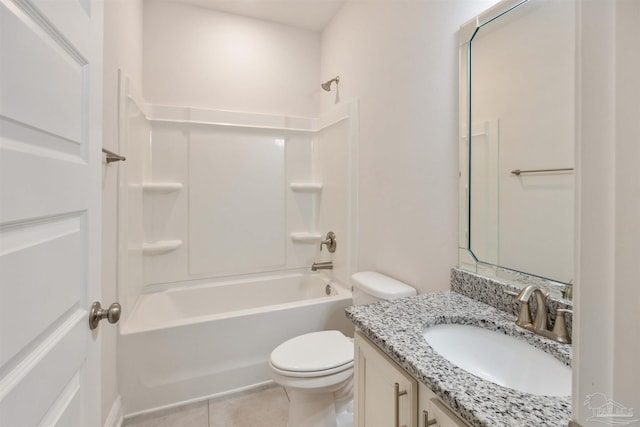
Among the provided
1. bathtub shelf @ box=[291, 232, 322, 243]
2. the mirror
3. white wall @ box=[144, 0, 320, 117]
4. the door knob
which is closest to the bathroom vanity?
the mirror

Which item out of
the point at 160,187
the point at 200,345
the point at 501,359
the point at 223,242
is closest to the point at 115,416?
the point at 200,345

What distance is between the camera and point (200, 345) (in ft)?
5.73

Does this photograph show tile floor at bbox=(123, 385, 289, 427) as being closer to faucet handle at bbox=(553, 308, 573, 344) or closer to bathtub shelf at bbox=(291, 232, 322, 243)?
bathtub shelf at bbox=(291, 232, 322, 243)

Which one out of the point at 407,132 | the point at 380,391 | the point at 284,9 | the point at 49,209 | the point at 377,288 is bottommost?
the point at 380,391

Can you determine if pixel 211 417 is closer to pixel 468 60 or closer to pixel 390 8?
pixel 468 60

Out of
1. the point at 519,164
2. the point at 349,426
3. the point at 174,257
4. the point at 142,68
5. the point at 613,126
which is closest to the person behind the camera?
the point at 613,126

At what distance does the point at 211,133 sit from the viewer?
246cm

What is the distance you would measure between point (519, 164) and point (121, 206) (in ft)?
6.27

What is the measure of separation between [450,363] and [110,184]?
165 centimetres

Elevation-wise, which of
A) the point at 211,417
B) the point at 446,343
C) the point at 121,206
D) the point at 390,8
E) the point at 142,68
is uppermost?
the point at 390,8

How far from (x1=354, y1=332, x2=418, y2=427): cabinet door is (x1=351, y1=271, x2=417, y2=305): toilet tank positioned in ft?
1.84

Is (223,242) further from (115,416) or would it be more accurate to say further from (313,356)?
(313,356)

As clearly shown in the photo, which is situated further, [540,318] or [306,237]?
[306,237]

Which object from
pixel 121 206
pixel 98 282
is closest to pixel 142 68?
pixel 121 206
